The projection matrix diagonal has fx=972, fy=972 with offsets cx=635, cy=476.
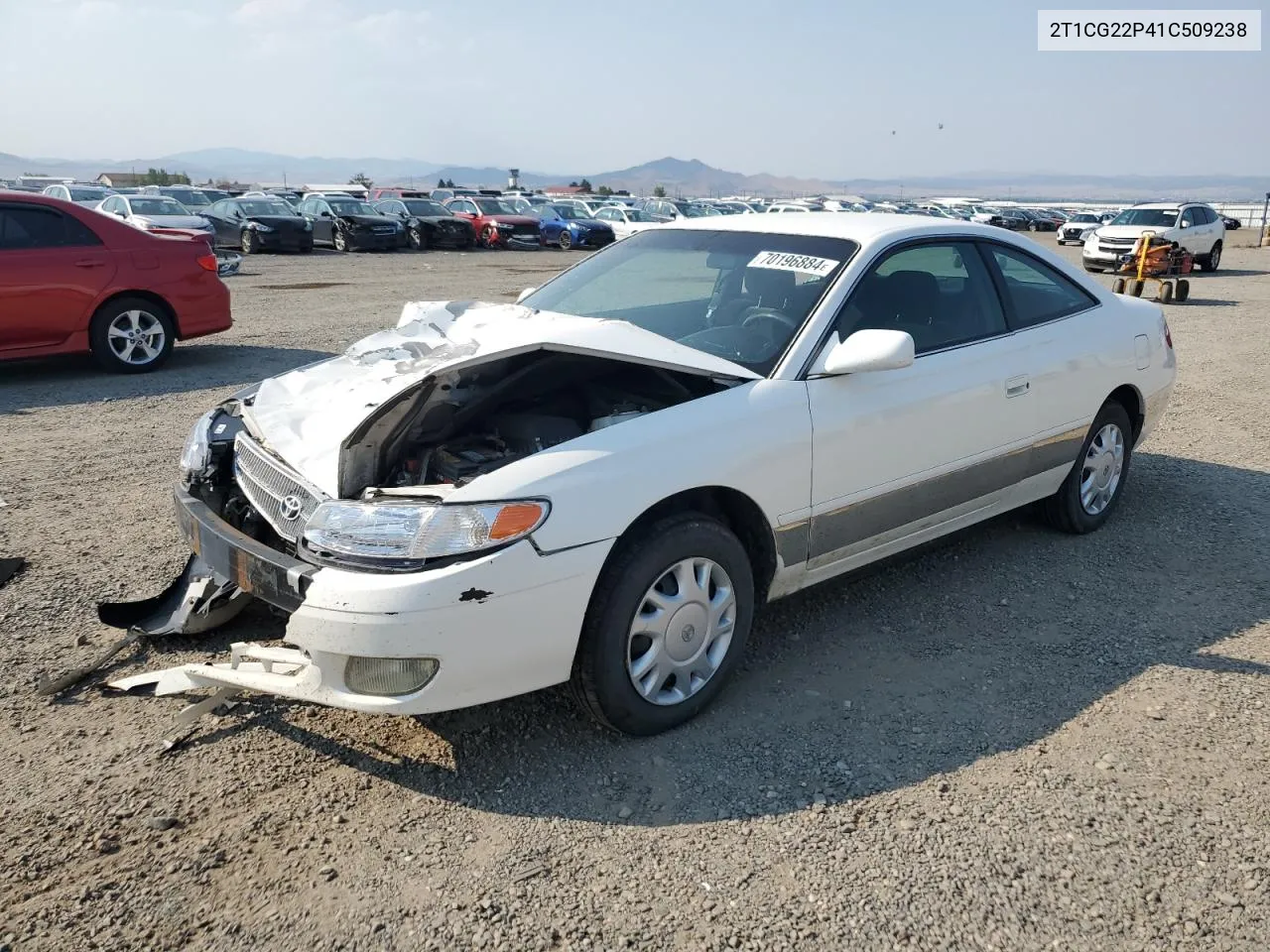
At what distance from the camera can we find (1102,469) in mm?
4953

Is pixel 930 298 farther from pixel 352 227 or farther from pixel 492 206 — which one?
pixel 492 206

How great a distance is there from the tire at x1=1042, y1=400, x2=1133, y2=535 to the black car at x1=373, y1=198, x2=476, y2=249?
2466cm

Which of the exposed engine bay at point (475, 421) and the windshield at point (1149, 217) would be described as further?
Answer: the windshield at point (1149, 217)

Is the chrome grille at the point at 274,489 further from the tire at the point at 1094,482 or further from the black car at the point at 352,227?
the black car at the point at 352,227

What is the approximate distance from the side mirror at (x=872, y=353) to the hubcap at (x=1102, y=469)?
2.02 meters

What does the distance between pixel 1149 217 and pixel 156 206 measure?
2266 centimetres

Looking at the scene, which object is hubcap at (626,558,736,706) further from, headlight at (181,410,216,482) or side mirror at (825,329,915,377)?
headlight at (181,410,216,482)

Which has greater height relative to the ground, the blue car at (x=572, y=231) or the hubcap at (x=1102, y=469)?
the blue car at (x=572, y=231)

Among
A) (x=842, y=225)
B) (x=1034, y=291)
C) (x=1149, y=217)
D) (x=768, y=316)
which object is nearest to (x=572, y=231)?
(x=1149, y=217)

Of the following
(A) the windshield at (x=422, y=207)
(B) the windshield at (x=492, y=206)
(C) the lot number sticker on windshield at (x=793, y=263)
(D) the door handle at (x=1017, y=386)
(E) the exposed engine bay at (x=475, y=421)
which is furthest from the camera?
(B) the windshield at (x=492, y=206)

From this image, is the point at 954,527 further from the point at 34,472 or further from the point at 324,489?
the point at 34,472

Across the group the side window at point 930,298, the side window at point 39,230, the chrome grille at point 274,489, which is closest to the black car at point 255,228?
the side window at point 39,230

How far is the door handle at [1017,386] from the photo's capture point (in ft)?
13.6

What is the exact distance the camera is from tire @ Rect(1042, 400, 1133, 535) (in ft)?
15.7
